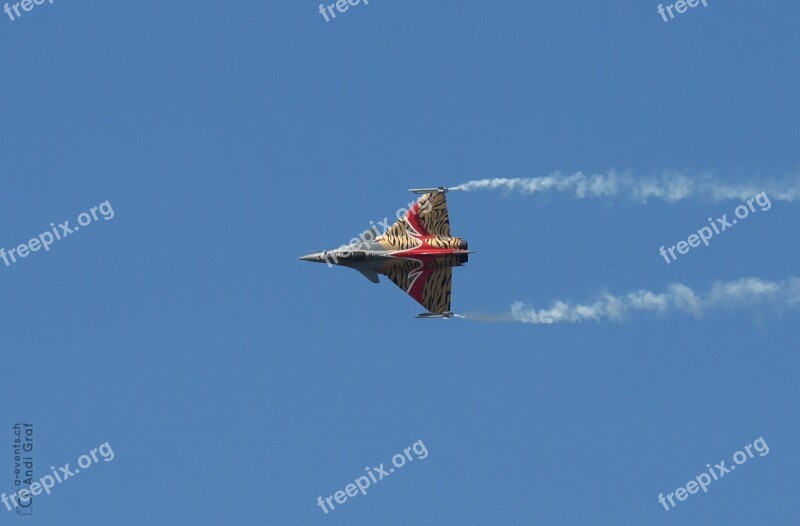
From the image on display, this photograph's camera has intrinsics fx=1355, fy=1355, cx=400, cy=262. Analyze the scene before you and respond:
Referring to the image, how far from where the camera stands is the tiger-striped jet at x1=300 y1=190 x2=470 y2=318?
69375mm

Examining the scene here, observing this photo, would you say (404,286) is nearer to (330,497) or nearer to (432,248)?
(432,248)

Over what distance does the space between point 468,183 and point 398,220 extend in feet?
13.7

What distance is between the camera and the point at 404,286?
7125cm

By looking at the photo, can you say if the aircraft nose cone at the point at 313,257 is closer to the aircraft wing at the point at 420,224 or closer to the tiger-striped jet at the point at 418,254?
the tiger-striped jet at the point at 418,254

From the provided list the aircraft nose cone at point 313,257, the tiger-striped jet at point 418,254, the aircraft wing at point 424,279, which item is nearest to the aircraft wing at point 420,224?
the tiger-striped jet at point 418,254

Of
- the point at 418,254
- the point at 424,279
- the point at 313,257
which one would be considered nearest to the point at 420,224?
the point at 418,254

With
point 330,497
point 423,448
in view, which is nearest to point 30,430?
point 330,497

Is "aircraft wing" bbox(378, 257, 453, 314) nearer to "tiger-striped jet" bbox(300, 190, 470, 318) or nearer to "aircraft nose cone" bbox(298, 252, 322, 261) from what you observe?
"tiger-striped jet" bbox(300, 190, 470, 318)

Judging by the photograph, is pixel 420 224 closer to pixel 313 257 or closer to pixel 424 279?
pixel 424 279

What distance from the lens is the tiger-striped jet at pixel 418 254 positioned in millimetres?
69375

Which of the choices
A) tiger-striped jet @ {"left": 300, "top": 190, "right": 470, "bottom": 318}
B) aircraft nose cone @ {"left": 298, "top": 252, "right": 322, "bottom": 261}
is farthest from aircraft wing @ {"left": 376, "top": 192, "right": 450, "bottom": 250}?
aircraft nose cone @ {"left": 298, "top": 252, "right": 322, "bottom": 261}

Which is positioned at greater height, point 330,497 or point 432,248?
point 432,248

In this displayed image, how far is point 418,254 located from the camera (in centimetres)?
7012

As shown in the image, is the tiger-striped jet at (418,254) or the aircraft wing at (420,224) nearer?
A: the tiger-striped jet at (418,254)
